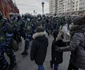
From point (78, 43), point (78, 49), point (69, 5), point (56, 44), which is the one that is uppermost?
point (69, 5)

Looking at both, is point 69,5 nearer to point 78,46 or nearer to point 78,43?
point 78,46

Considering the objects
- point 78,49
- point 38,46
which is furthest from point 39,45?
point 78,49

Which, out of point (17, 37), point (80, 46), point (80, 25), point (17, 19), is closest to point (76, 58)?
point (80, 46)

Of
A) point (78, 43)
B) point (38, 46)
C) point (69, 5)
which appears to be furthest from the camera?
point (69, 5)

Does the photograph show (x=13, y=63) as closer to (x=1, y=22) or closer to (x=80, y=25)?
(x=1, y=22)

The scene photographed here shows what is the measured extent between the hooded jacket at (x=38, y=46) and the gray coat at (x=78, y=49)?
108 centimetres

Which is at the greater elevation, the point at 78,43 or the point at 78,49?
the point at 78,43

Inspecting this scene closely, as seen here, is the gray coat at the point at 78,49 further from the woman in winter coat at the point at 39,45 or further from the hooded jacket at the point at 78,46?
the woman in winter coat at the point at 39,45

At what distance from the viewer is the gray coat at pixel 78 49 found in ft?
11.0

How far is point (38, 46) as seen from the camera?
15.0 feet

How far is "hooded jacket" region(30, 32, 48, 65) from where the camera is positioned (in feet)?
14.9

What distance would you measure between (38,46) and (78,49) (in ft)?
4.41

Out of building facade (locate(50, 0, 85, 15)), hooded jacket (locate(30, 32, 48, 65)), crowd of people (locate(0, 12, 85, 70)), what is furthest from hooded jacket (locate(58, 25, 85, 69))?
building facade (locate(50, 0, 85, 15))

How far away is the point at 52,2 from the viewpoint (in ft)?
518
